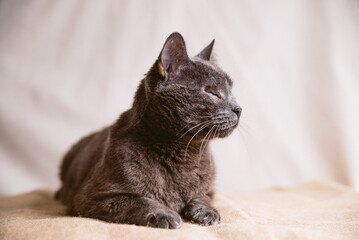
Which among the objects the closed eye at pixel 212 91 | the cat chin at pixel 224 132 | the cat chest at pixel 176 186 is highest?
the closed eye at pixel 212 91

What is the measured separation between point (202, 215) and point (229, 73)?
3.36 feet

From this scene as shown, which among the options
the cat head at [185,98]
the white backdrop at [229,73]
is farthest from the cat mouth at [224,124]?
the white backdrop at [229,73]

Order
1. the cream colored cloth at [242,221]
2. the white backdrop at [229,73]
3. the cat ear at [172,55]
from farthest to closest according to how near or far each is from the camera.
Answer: the white backdrop at [229,73] → the cat ear at [172,55] → the cream colored cloth at [242,221]

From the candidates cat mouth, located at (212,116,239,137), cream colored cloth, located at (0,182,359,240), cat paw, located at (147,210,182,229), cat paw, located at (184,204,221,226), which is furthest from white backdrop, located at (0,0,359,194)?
cat paw, located at (147,210,182,229)

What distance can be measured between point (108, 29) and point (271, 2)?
100 cm

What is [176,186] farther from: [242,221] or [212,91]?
[212,91]

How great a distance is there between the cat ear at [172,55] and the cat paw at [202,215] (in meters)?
0.49

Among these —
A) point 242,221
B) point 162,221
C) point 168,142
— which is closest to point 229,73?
point 168,142

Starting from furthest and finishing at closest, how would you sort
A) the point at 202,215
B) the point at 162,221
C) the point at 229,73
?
1. the point at 229,73
2. the point at 202,215
3. the point at 162,221

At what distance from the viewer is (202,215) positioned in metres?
1.23

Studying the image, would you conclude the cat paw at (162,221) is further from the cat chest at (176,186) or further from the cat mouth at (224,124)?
the cat mouth at (224,124)

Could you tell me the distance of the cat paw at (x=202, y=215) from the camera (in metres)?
1.21

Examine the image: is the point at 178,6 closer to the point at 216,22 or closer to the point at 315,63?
the point at 216,22

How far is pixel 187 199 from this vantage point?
4.32ft
